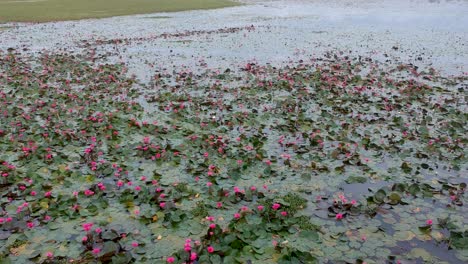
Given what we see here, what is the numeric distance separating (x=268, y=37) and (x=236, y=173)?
85.0ft

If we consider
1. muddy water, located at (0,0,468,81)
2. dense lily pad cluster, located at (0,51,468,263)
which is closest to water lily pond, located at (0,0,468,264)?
dense lily pad cluster, located at (0,51,468,263)

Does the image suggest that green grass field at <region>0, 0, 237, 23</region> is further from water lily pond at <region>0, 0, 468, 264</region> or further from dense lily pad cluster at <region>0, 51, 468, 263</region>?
dense lily pad cluster at <region>0, 51, 468, 263</region>

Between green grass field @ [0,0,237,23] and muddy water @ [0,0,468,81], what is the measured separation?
3833 millimetres

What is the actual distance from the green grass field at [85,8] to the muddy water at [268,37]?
383cm

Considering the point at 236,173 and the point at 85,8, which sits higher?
the point at 85,8

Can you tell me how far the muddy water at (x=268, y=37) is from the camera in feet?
83.4

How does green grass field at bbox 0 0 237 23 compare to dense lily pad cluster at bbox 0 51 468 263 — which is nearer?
dense lily pad cluster at bbox 0 51 468 263

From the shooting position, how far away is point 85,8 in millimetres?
54906

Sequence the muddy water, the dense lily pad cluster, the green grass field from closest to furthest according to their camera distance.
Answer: the dense lily pad cluster, the muddy water, the green grass field

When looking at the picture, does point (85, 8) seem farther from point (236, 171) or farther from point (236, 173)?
point (236, 173)

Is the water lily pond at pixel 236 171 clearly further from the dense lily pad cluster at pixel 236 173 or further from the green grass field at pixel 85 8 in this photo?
the green grass field at pixel 85 8

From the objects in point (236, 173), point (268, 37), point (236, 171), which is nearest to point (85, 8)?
point (268, 37)

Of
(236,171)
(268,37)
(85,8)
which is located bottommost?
(236,171)

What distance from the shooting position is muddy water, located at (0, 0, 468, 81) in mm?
25422
